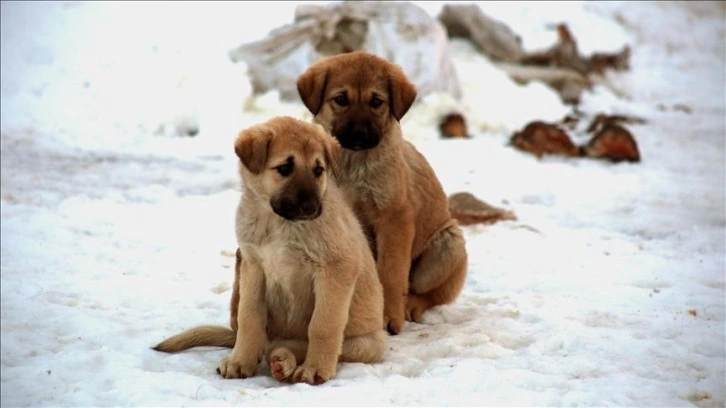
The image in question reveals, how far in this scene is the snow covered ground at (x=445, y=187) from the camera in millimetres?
4805

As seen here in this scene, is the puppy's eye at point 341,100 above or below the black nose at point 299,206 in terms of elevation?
above

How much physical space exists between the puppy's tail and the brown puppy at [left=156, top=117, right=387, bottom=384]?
289mm

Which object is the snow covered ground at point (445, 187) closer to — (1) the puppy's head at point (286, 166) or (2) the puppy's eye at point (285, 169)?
(1) the puppy's head at point (286, 166)

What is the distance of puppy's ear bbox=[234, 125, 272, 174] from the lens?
15.1 ft

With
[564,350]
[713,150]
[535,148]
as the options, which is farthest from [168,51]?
[564,350]

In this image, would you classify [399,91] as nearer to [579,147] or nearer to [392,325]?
[392,325]

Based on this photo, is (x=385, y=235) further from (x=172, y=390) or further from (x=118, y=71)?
(x=118, y=71)

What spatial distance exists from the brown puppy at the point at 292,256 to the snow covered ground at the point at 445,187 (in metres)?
0.21

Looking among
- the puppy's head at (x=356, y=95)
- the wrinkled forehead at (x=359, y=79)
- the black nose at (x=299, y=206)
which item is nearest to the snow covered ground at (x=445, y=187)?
the black nose at (x=299, y=206)

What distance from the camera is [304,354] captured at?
4.91 meters

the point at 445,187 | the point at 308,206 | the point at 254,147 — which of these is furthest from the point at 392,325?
the point at 445,187

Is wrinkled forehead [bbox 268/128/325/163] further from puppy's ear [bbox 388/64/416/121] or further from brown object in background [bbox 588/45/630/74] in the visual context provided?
brown object in background [bbox 588/45/630/74]

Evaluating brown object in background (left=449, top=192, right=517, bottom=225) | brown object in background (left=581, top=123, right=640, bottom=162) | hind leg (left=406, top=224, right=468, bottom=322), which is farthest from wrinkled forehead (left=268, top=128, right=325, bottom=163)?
brown object in background (left=581, top=123, right=640, bottom=162)

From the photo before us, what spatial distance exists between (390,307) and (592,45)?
42.3ft
